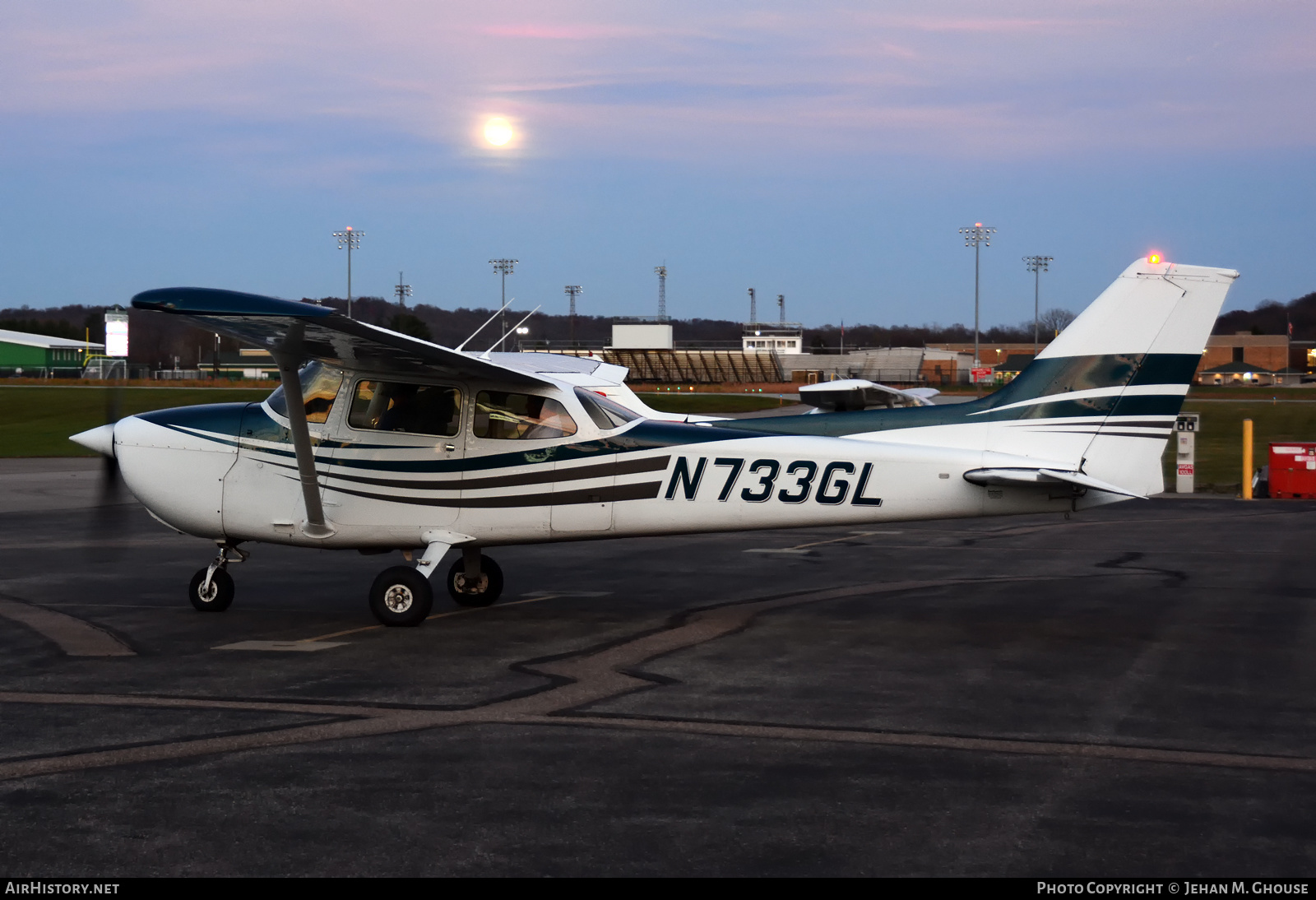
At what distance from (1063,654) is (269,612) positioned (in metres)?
6.97

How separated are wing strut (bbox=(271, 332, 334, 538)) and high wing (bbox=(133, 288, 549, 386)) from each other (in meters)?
0.11

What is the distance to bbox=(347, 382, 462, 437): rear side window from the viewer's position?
35.0ft

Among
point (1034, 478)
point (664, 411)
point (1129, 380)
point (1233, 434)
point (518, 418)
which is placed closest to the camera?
point (1034, 478)

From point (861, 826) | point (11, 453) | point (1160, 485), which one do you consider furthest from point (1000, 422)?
point (11, 453)

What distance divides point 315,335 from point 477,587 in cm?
322

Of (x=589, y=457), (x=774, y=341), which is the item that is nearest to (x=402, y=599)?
(x=589, y=457)

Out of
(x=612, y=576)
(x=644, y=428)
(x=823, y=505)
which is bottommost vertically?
(x=612, y=576)

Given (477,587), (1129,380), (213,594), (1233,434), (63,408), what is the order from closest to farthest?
(1129,380), (213,594), (477,587), (1233,434), (63,408)

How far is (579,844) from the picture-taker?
200 inches

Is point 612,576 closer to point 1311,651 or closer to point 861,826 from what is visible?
point 1311,651

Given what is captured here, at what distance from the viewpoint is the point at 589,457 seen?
1058cm

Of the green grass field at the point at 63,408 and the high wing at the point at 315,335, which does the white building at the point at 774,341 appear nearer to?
the green grass field at the point at 63,408

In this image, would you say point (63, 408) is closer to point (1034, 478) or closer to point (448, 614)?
point (448, 614)

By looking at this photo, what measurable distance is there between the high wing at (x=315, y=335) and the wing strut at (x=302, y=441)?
0.11m
